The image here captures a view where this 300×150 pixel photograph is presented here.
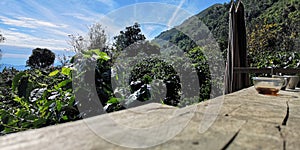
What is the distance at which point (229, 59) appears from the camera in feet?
8.50

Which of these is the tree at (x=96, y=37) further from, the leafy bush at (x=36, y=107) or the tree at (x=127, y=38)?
the leafy bush at (x=36, y=107)

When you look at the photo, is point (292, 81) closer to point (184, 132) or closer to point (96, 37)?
point (184, 132)

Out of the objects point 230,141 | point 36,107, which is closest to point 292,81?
point 230,141

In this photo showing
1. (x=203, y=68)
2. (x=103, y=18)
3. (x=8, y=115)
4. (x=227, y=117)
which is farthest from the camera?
(x=203, y=68)

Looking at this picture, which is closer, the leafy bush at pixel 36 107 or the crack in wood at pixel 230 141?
the crack in wood at pixel 230 141

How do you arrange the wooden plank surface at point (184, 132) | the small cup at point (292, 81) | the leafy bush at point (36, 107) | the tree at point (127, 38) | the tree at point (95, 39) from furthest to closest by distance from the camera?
the tree at point (95, 39) → the tree at point (127, 38) → the small cup at point (292, 81) → the leafy bush at point (36, 107) → the wooden plank surface at point (184, 132)

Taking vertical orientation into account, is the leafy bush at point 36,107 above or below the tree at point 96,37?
below

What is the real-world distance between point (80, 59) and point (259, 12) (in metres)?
14.9

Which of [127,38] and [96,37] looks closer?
[127,38]

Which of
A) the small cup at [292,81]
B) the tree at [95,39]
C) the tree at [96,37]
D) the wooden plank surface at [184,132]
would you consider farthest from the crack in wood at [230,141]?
the tree at [96,37]

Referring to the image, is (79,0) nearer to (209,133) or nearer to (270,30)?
(209,133)

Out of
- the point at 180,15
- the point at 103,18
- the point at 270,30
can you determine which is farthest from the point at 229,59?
the point at 270,30

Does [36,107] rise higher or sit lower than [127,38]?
lower

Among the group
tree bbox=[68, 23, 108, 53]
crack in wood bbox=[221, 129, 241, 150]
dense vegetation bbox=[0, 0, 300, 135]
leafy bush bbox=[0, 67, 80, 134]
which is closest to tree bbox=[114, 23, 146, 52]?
dense vegetation bbox=[0, 0, 300, 135]
